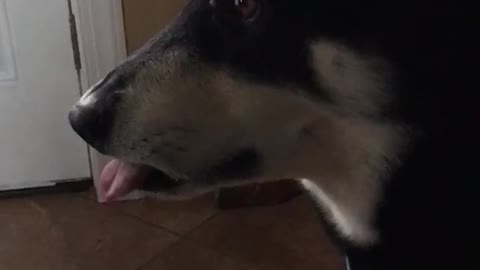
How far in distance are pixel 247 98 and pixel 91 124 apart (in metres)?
0.17

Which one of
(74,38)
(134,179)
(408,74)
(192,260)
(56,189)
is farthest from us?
(56,189)

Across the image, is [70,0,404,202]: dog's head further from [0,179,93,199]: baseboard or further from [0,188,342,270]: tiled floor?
[0,179,93,199]: baseboard

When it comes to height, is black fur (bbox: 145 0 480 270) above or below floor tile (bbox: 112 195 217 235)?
above

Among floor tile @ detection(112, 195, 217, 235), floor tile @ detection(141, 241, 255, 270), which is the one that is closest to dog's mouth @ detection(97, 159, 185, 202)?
floor tile @ detection(141, 241, 255, 270)

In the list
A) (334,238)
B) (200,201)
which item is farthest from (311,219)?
(334,238)

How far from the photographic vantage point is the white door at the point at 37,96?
1.71 metres

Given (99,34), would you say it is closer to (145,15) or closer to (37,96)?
(145,15)

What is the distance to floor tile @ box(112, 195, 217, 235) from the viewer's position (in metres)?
1.72

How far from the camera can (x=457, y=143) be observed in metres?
0.85

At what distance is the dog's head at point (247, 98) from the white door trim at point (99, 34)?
77 cm

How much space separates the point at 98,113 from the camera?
90 cm

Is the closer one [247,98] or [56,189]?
[247,98]

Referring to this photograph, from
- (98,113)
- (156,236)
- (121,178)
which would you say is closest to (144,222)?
(156,236)

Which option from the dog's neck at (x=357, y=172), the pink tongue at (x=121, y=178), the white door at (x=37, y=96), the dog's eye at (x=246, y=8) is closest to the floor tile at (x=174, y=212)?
the white door at (x=37, y=96)
